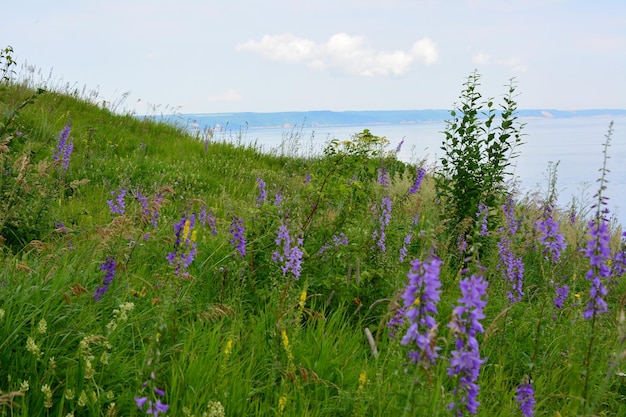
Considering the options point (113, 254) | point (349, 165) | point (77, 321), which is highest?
point (349, 165)

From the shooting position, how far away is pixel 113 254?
349cm

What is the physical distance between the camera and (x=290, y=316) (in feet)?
9.98

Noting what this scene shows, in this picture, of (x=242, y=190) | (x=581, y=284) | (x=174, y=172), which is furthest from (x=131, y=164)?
(x=581, y=284)

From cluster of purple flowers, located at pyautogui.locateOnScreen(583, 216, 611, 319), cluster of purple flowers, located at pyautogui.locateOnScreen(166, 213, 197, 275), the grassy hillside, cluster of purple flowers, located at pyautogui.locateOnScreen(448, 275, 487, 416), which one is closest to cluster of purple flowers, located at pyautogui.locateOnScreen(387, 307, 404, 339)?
the grassy hillside

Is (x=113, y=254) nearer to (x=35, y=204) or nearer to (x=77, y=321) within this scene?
(x=77, y=321)

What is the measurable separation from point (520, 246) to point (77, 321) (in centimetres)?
433

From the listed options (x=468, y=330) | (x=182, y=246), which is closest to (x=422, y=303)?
(x=468, y=330)

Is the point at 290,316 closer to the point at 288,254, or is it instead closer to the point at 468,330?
the point at 288,254

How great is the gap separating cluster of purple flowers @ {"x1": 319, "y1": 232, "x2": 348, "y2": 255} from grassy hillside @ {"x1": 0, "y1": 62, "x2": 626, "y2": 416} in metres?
0.01

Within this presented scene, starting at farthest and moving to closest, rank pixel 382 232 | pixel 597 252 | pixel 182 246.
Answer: pixel 382 232
pixel 182 246
pixel 597 252

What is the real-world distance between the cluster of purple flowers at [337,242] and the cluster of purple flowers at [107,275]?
172 centimetres

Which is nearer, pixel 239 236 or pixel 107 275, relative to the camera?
pixel 107 275

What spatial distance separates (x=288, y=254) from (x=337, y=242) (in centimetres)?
105

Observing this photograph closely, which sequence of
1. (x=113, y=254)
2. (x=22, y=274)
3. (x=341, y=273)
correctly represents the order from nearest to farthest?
(x=22, y=274)
(x=113, y=254)
(x=341, y=273)
